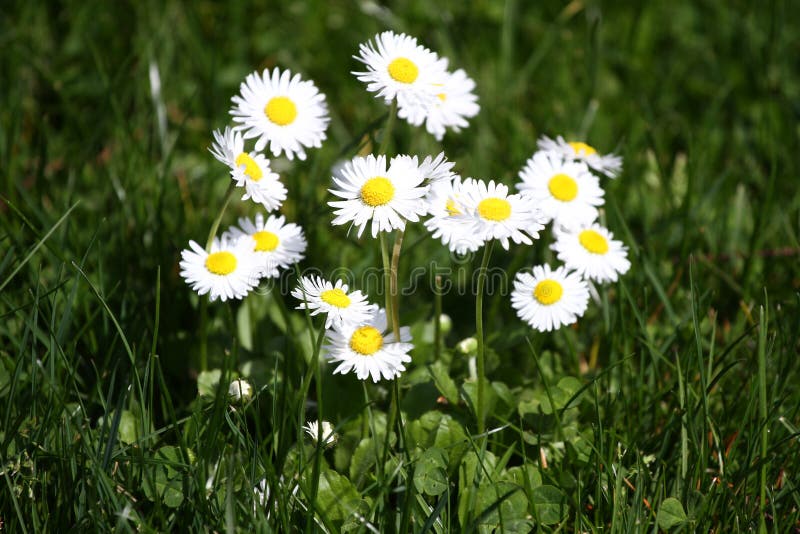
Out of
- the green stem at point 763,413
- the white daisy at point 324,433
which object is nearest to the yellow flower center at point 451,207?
the white daisy at point 324,433

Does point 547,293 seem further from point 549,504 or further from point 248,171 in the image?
point 248,171

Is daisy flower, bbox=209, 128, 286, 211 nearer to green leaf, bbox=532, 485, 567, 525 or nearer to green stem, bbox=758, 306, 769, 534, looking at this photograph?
green leaf, bbox=532, 485, 567, 525

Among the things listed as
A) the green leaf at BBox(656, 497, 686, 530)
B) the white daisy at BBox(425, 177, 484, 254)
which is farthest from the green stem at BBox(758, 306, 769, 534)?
the white daisy at BBox(425, 177, 484, 254)

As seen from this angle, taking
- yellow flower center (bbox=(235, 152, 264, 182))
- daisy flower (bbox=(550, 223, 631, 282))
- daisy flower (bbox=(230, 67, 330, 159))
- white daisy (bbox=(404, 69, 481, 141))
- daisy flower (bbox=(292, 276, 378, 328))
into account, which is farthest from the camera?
white daisy (bbox=(404, 69, 481, 141))

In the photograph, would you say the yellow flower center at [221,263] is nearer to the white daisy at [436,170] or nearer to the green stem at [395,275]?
the green stem at [395,275]

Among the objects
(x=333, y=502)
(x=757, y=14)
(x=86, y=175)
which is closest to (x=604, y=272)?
(x=333, y=502)

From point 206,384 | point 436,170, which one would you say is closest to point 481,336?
point 436,170

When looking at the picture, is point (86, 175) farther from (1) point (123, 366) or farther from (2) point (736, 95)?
(2) point (736, 95)
